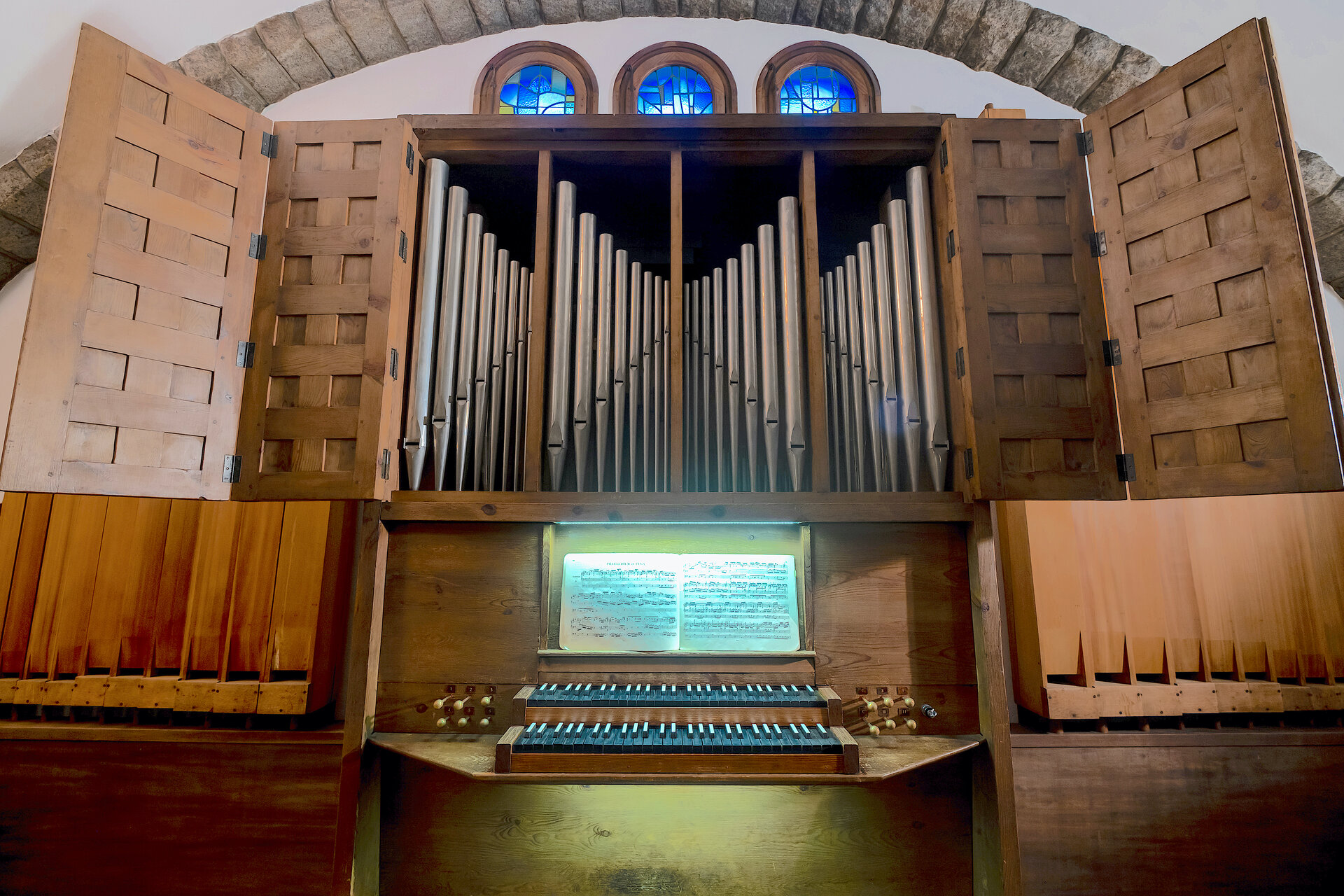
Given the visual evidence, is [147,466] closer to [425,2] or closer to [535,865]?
[535,865]

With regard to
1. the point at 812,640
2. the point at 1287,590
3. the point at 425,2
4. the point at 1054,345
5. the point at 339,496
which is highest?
the point at 425,2

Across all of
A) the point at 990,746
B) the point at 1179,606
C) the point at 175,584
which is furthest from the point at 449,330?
the point at 1179,606

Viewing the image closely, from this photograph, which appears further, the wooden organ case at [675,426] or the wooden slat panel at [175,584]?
the wooden slat panel at [175,584]

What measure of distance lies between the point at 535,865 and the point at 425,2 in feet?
16.0

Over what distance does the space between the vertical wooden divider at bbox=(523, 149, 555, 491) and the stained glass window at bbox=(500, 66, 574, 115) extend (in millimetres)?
1085

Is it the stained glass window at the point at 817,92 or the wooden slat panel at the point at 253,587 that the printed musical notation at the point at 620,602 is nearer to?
the wooden slat panel at the point at 253,587

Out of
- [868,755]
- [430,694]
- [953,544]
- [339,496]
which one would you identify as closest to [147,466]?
[339,496]

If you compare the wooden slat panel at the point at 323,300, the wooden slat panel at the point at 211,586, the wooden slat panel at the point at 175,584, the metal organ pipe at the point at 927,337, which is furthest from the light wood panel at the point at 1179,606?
the wooden slat panel at the point at 175,584

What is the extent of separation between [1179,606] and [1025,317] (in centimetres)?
157

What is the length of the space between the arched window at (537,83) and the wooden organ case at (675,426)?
106 centimetres

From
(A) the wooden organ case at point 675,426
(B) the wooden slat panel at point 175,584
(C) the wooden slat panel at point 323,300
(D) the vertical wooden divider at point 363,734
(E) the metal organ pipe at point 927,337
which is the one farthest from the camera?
(B) the wooden slat panel at point 175,584

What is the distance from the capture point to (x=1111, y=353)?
270 cm

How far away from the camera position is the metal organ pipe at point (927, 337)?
9.51 feet

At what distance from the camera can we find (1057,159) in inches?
114
